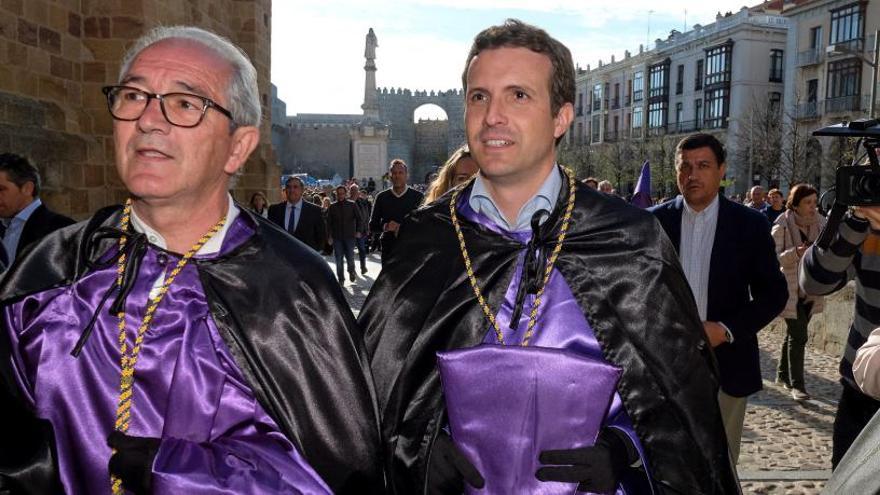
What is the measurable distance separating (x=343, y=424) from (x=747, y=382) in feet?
8.22

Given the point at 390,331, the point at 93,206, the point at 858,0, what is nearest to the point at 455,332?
→ the point at 390,331

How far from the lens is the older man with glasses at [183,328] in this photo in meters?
2.06

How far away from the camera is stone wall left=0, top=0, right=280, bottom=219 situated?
6.03 m

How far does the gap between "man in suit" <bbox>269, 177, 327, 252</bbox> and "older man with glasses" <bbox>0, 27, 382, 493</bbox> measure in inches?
332

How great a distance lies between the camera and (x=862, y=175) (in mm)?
2740

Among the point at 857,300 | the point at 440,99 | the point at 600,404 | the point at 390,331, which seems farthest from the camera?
the point at 440,99

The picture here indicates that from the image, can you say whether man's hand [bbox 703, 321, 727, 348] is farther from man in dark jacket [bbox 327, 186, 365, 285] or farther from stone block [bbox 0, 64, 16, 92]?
man in dark jacket [bbox 327, 186, 365, 285]

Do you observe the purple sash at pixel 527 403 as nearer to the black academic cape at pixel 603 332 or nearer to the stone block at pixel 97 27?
the black academic cape at pixel 603 332

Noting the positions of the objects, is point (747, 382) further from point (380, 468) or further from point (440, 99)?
point (440, 99)

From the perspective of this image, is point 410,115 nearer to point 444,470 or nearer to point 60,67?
point 60,67

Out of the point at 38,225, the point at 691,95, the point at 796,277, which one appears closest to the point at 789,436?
the point at 796,277

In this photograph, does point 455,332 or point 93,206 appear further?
point 93,206

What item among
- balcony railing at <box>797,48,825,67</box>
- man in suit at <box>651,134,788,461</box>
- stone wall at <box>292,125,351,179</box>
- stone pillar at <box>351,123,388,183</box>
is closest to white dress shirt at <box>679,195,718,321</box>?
man in suit at <box>651,134,788,461</box>

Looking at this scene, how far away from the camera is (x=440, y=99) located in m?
85.4
